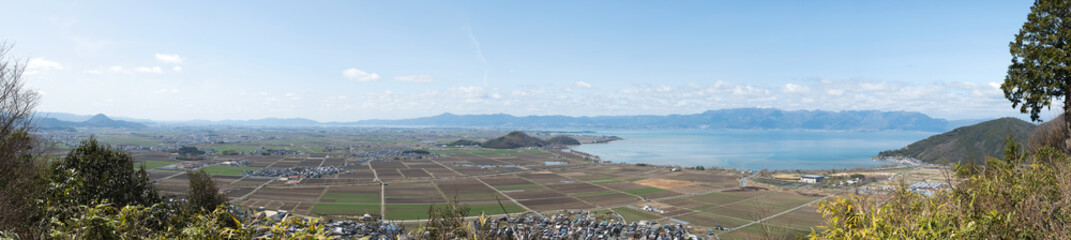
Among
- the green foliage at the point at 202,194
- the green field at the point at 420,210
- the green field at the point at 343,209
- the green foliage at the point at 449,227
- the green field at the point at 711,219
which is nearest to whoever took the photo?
the green foliage at the point at 449,227

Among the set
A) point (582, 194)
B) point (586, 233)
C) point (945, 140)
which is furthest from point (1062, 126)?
point (945, 140)

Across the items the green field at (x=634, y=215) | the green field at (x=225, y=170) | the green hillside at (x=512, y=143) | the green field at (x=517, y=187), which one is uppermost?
the green hillside at (x=512, y=143)

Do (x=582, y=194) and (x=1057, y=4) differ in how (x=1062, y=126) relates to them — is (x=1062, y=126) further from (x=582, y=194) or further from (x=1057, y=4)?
(x=582, y=194)

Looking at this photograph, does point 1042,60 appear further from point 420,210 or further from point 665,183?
point 665,183

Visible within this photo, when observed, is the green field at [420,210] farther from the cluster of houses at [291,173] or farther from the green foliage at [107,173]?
the cluster of houses at [291,173]

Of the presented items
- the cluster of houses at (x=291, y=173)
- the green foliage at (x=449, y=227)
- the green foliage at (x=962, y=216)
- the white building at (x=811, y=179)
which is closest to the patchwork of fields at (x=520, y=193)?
the cluster of houses at (x=291, y=173)

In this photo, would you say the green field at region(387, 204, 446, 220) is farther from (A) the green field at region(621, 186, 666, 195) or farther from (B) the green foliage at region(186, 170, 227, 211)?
(A) the green field at region(621, 186, 666, 195)
